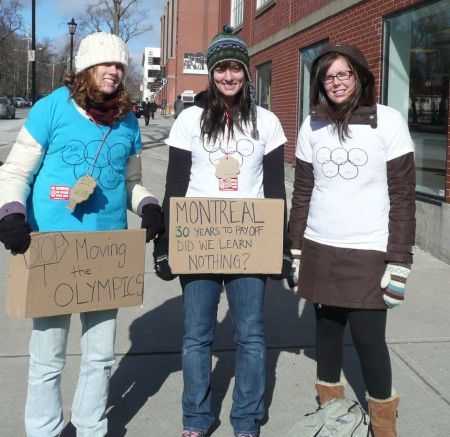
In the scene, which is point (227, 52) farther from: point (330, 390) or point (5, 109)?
point (5, 109)

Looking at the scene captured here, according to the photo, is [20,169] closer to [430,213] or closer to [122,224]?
[122,224]

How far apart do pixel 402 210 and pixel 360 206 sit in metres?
0.19

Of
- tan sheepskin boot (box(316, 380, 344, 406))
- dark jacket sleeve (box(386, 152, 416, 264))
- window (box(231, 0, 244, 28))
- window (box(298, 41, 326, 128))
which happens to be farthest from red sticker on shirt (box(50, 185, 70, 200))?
window (box(231, 0, 244, 28))

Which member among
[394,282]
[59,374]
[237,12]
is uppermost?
[237,12]

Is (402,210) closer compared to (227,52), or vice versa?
(402,210)

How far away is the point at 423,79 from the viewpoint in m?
7.68

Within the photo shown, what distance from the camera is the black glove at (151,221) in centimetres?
299

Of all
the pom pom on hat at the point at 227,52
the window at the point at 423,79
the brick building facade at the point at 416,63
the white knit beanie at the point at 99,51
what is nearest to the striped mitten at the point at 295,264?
the pom pom on hat at the point at 227,52

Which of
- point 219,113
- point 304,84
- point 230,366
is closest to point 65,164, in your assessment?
point 219,113

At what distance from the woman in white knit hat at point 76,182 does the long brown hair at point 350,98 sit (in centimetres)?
90

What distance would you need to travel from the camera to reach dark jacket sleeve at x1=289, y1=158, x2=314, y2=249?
314cm

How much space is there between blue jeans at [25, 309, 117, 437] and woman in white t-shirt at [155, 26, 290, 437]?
0.39 m

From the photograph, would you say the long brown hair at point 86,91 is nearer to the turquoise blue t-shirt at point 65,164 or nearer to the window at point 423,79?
the turquoise blue t-shirt at point 65,164

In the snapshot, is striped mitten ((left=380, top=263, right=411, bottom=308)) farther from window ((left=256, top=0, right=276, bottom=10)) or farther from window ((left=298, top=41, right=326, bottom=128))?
window ((left=256, top=0, right=276, bottom=10))
